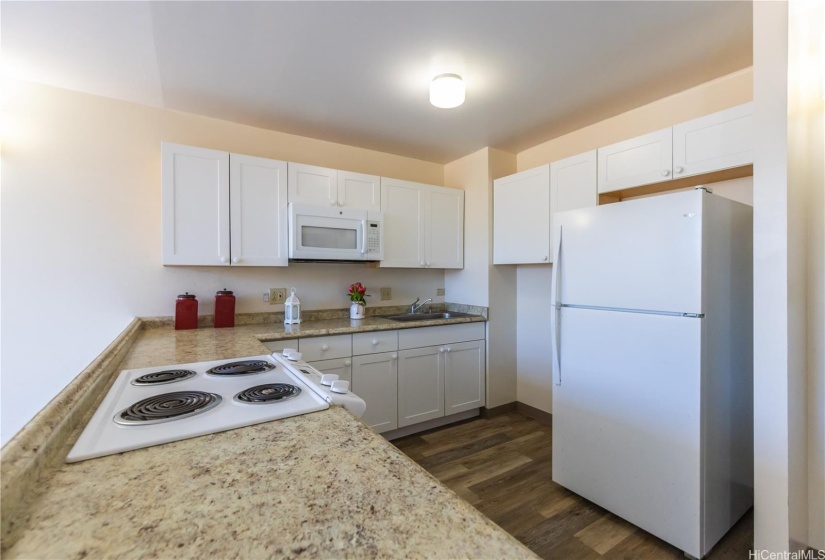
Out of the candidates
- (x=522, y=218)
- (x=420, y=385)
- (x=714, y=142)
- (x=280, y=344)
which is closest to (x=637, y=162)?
(x=714, y=142)

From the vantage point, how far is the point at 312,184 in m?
2.65

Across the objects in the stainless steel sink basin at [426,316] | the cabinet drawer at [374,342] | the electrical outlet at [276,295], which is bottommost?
the cabinet drawer at [374,342]

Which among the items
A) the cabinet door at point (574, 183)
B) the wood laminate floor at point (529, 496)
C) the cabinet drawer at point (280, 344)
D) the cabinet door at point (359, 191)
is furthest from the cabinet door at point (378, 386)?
the cabinet door at point (574, 183)

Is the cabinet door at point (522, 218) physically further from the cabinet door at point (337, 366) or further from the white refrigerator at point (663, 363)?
the cabinet door at point (337, 366)

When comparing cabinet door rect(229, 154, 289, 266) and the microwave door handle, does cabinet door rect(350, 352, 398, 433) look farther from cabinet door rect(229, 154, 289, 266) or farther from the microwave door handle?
cabinet door rect(229, 154, 289, 266)

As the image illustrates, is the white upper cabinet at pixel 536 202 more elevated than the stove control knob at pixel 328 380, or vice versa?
the white upper cabinet at pixel 536 202

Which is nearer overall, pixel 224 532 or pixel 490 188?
pixel 224 532

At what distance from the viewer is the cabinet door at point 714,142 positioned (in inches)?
69.3

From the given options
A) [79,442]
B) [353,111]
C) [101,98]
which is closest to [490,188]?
[353,111]

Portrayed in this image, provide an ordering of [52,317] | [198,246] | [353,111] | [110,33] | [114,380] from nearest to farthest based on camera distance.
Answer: [114,380], [110,33], [52,317], [198,246], [353,111]

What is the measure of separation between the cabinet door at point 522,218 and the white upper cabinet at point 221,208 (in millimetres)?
1751

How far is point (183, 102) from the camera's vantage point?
2.32 metres

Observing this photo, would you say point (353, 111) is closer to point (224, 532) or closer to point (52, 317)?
point (52, 317)

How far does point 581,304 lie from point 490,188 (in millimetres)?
1558
